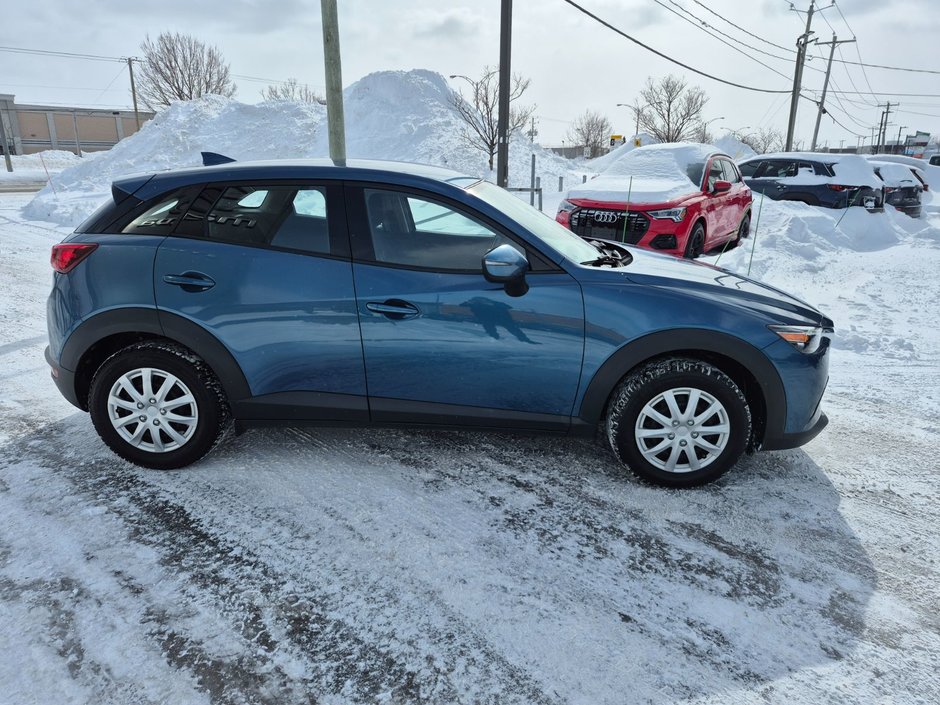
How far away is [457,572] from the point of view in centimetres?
257

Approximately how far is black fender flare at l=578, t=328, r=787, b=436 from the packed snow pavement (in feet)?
1.51

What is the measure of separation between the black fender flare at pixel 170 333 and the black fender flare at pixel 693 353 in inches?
72.6

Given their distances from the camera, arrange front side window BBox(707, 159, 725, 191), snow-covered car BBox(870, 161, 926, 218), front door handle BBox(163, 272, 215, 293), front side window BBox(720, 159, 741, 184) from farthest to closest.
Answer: snow-covered car BBox(870, 161, 926, 218), front side window BBox(720, 159, 741, 184), front side window BBox(707, 159, 725, 191), front door handle BBox(163, 272, 215, 293)

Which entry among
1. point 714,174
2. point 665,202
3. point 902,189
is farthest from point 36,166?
point 902,189

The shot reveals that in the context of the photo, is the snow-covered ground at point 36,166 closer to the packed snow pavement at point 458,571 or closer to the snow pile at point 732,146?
the packed snow pavement at point 458,571

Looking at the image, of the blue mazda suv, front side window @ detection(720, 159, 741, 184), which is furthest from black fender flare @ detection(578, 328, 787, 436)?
front side window @ detection(720, 159, 741, 184)

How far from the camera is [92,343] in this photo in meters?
3.30

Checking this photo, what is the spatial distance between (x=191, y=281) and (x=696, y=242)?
278 inches

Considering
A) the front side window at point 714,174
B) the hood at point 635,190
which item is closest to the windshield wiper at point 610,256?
the hood at point 635,190

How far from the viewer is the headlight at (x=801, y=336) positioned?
10.3ft

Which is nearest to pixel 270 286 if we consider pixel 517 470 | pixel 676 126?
pixel 517 470

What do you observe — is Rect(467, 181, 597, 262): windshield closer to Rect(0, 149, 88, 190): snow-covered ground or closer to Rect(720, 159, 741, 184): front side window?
Rect(720, 159, 741, 184): front side window

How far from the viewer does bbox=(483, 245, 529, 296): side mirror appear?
9.74 feet

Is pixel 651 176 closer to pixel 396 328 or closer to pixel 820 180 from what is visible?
pixel 820 180
